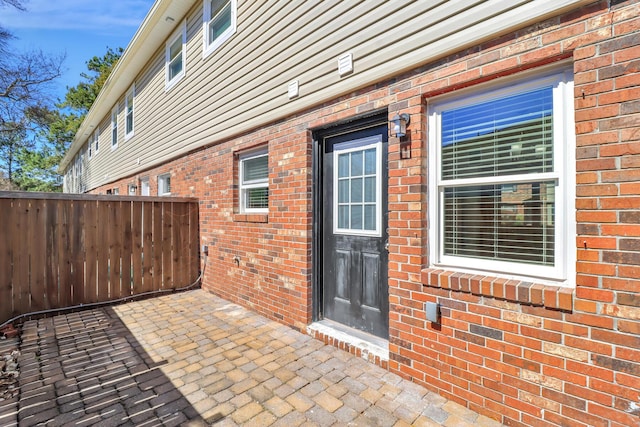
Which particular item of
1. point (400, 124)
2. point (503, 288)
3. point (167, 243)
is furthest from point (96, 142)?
point (503, 288)

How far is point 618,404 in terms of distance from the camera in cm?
167

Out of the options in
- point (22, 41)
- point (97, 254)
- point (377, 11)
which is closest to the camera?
point (377, 11)

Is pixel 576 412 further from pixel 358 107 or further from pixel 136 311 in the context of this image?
pixel 136 311

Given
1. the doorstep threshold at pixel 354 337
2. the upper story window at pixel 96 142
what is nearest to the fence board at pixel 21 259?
the doorstep threshold at pixel 354 337

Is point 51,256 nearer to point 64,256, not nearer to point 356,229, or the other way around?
point 64,256

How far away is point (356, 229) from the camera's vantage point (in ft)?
10.8

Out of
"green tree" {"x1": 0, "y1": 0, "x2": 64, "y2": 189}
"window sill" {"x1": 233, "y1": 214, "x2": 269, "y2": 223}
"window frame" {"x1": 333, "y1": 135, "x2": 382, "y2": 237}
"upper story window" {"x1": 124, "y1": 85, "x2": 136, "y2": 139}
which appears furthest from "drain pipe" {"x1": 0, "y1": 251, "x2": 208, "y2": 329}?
"green tree" {"x1": 0, "y1": 0, "x2": 64, "y2": 189}

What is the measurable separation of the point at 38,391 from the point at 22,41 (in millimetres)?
15098

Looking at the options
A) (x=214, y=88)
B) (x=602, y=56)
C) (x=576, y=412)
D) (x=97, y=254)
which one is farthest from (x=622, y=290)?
(x=97, y=254)

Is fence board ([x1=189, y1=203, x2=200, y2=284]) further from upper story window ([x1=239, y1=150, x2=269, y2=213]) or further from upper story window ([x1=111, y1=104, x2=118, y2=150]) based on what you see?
upper story window ([x1=111, y1=104, x2=118, y2=150])

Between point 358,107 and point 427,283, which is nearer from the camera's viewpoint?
point 427,283

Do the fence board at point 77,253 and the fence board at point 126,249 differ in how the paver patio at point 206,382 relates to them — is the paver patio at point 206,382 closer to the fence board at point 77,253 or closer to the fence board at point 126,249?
the fence board at point 77,253

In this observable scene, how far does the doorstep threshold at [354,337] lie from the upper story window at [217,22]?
15.3 feet

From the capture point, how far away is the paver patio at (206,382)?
2.15m
